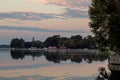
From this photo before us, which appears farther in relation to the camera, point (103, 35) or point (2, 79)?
point (2, 79)

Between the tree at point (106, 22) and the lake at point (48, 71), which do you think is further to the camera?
the lake at point (48, 71)

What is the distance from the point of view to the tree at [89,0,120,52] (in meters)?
47.5

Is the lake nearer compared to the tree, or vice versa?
the tree

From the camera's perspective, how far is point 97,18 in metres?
52.1

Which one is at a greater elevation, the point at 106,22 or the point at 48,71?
the point at 106,22

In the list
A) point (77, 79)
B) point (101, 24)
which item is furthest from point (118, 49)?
point (77, 79)

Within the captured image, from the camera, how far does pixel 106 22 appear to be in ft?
169

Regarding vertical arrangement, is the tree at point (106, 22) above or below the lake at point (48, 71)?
above

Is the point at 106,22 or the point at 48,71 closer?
the point at 106,22

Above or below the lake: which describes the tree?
above

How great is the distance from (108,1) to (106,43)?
199 inches

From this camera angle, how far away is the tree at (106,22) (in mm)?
47531

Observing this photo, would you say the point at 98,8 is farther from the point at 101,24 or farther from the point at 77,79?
the point at 77,79

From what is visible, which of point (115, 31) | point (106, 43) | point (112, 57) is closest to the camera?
point (115, 31)
